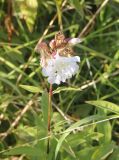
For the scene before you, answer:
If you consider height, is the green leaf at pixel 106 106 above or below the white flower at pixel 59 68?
below

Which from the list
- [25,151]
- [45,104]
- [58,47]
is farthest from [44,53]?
[25,151]

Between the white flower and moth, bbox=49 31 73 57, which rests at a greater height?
moth, bbox=49 31 73 57

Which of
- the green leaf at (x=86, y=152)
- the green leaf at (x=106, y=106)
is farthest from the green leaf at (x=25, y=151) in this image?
the green leaf at (x=106, y=106)

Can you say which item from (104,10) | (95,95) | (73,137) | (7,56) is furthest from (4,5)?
(73,137)

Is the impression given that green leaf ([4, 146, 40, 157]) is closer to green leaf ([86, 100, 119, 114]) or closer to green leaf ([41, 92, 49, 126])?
green leaf ([41, 92, 49, 126])

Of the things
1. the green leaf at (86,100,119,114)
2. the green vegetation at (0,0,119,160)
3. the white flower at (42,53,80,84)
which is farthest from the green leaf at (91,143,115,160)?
the white flower at (42,53,80,84)

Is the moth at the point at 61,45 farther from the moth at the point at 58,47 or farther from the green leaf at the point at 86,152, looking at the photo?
the green leaf at the point at 86,152

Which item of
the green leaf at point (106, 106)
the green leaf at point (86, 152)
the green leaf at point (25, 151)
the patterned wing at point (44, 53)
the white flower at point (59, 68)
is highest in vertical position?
the patterned wing at point (44, 53)

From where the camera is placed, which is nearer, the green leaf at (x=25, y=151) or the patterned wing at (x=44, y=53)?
the patterned wing at (x=44, y=53)

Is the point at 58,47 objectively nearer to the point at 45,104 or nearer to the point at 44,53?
the point at 44,53
